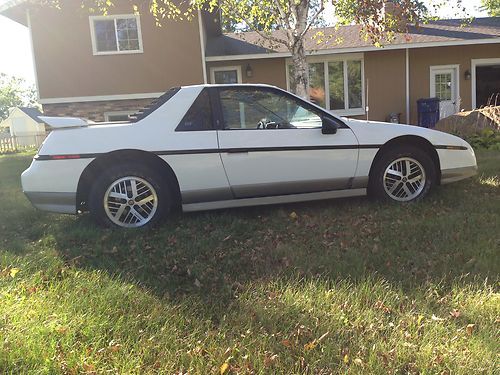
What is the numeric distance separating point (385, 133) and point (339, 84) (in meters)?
11.0

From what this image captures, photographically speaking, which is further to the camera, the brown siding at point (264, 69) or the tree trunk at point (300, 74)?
the brown siding at point (264, 69)

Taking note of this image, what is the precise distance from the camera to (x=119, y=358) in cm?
253

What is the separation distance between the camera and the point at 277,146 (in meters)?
4.93

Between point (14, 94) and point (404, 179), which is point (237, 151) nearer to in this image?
point (404, 179)

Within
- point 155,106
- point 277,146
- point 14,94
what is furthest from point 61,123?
point 14,94

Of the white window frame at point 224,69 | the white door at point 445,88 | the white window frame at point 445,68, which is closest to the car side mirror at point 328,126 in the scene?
the white window frame at point 224,69

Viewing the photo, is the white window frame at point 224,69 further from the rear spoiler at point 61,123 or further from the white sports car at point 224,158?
the rear spoiler at point 61,123

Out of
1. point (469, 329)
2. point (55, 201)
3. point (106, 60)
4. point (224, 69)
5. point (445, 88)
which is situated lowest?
point (469, 329)

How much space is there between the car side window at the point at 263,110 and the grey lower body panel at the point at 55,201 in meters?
1.81

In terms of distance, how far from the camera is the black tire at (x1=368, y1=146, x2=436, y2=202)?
5.20 metres

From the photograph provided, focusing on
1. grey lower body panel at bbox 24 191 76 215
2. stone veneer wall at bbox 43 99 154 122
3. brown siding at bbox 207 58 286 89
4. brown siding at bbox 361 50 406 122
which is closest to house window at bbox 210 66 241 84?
brown siding at bbox 207 58 286 89

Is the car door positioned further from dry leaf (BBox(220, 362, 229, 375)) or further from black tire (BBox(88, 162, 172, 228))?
dry leaf (BBox(220, 362, 229, 375))

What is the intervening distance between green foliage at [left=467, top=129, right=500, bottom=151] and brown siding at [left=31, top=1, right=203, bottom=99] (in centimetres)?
805

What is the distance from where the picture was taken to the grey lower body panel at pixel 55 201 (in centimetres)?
466
